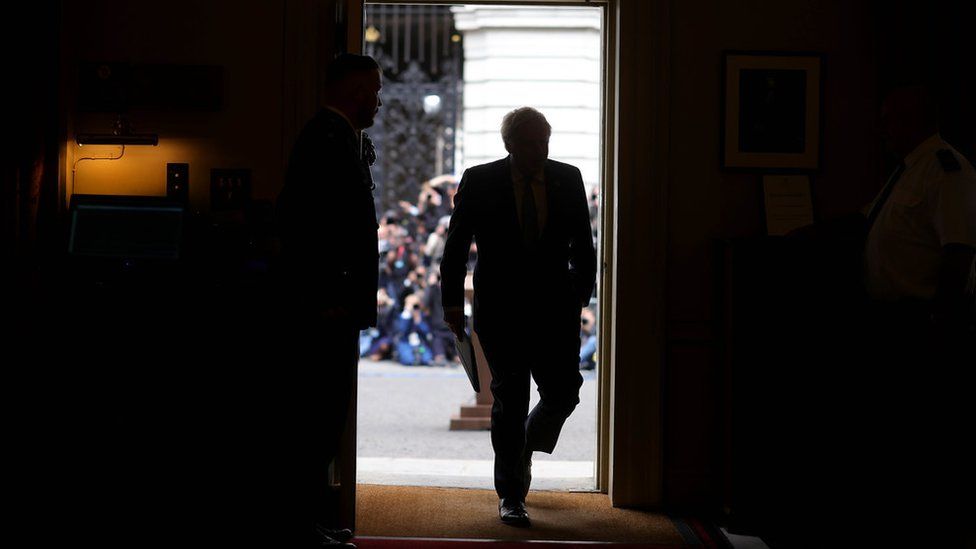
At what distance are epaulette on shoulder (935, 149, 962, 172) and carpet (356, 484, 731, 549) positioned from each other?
140 centimetres

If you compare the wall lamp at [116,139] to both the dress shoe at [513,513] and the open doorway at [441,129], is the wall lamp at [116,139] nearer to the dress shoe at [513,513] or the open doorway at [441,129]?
the dress shoe at [513,513]

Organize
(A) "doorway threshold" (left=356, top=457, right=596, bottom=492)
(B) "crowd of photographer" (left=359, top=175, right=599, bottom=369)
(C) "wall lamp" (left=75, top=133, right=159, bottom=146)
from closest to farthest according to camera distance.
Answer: (C) "wall lamp" (left=75, top=133, right=159, bottom=146) → (A) "doorway threshold" (left=356, top=457, right=596, bottom=492) → (B) "crowd of photographer" (left=359, top=175, right=599, bottom=369)

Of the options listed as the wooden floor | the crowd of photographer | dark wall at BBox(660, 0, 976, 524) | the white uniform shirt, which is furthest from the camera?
the crowd of photographer

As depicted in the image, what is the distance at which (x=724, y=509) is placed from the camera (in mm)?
3303

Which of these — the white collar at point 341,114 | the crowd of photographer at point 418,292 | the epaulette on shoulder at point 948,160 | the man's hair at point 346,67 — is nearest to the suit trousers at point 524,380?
the white collar at point 341,114

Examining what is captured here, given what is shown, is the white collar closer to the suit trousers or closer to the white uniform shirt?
the suit trousers

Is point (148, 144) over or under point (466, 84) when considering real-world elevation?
under

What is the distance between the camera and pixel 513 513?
3.25m

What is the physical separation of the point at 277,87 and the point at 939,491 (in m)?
2.65

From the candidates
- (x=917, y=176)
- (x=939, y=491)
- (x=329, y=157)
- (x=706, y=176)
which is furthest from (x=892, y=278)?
(x=329, y=157)

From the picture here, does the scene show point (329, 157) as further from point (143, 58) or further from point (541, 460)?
point (541, 460)

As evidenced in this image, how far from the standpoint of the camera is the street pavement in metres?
4.08

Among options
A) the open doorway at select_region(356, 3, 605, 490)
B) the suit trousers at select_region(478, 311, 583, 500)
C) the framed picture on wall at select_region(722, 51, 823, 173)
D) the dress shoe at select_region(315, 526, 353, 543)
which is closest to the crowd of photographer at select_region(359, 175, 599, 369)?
the open doorway at select_region(356, 3, 605, 490)

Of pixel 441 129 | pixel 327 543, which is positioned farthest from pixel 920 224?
pixel 441 129
